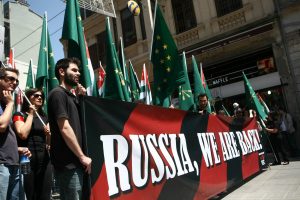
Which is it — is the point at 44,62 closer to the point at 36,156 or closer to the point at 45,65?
the point at 45,65

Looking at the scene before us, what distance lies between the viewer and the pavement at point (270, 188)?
189 inches

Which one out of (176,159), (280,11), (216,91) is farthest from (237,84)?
(176,159)

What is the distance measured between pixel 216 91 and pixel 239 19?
333 cm

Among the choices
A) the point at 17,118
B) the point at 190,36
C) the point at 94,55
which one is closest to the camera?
the point at 17,118

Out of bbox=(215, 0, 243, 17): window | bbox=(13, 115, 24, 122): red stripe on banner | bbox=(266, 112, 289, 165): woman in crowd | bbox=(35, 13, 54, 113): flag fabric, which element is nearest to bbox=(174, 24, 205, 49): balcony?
bbox=(215, 0, 243, 17): window

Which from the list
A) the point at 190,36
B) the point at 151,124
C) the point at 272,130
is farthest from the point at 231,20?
the point at 151,124

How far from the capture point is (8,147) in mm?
2768

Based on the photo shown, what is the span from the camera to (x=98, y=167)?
2811 millimetres

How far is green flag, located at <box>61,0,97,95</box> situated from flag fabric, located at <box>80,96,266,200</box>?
4.05 feet

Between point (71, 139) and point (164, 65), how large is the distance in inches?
136

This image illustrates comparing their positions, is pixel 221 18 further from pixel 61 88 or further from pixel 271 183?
pixel 61 88

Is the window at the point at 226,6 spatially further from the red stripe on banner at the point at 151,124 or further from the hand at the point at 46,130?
the hand at the point at 46,130

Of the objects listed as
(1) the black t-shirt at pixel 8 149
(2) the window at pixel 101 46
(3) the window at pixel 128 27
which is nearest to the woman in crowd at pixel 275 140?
(1) the black t-shirt at pixel 8 149

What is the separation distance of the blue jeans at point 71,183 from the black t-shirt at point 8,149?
470 millimetres
